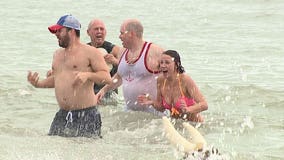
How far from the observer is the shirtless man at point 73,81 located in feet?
25.6

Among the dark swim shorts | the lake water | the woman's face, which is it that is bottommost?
the lake water

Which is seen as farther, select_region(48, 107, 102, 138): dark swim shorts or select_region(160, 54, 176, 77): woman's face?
select_region(160, 54, 176, 77): woman's face

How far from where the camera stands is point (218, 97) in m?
12.5

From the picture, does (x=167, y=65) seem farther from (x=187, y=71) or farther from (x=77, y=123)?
(x=187, y=71)

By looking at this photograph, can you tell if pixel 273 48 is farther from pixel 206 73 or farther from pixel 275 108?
pixel 275 108

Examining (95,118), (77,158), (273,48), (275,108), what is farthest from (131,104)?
(273,48)

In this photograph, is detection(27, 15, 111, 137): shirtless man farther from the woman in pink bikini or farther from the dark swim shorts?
the woman in pink bikini

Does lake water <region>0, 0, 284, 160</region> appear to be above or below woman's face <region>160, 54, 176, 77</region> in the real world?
below

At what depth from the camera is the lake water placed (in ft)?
26.5

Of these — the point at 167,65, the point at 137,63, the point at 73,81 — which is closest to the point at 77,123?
the point at 73,81

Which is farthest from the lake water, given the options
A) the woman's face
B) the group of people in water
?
the woman's face

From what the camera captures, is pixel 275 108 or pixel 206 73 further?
pixel 206 73

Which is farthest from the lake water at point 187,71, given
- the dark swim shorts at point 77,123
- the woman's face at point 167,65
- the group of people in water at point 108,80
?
the woman's face at point 167,65

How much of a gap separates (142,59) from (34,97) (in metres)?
3.89
